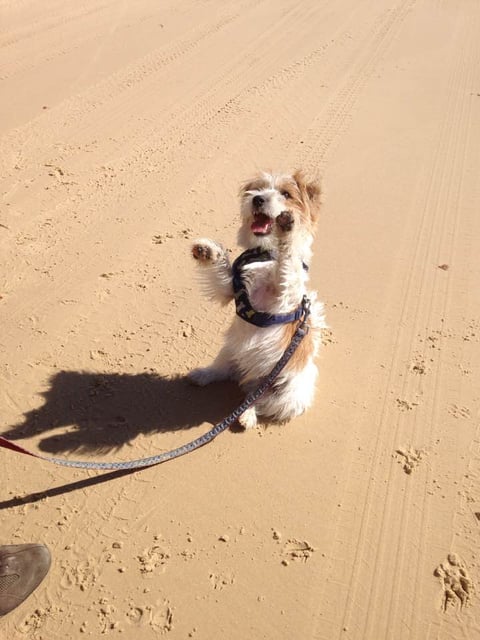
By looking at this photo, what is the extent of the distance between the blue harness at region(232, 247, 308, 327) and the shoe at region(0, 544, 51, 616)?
180cm

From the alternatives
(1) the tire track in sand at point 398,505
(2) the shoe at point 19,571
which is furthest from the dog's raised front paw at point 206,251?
(2) the shoe at point 19,571

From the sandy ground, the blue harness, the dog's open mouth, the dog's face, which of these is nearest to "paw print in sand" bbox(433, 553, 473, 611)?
the sandy ground

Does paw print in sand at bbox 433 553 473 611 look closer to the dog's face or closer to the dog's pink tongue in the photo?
the dog's face

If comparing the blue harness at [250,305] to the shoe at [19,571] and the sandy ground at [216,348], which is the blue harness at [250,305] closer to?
the sandy ground at [216,348]

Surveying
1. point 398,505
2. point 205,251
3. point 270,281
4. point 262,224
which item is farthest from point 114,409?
point 398,505

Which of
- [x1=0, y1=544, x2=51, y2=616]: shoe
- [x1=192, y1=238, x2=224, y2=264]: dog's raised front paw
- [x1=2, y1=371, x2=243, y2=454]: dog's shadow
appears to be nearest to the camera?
[x1=0, y1=544, x2=51, y2=616]: shoe

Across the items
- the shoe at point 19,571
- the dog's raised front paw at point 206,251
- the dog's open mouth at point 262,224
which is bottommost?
the shoe at point 19,571

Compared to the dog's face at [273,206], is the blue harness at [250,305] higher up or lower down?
lower down

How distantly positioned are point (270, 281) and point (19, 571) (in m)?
2.13

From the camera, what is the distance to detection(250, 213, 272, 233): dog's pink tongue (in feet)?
10.8

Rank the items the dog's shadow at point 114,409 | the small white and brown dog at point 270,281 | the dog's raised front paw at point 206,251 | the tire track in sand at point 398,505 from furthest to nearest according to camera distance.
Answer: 1. the dog's shadow at point 114,409
2. the dog's raised front paw at point 206,251
3. the small white and brown dog at point 270,281
4. the tire track in sand at point 398,505

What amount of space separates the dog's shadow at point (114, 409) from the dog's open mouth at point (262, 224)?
1.37 m

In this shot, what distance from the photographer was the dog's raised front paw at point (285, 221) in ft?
9.93

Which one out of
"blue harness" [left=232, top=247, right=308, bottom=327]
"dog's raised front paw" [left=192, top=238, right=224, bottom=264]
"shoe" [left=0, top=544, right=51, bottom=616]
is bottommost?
"shoe" [left=0, top=544, right=51, bottom=616]
